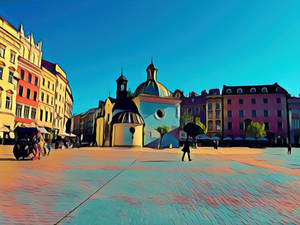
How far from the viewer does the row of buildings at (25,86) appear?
31266 mm

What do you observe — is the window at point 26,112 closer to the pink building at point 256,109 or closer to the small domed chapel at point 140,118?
the small domed chapel at point 140,118

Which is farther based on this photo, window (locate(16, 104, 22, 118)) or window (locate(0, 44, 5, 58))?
window (locate(16, 104, 22, 118))

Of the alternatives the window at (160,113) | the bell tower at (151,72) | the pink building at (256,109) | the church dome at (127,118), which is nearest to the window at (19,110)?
the church dome at (127,118)

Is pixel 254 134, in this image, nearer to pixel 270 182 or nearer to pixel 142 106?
pixel 142 106

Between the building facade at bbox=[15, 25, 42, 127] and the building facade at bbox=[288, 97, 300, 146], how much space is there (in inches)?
2332

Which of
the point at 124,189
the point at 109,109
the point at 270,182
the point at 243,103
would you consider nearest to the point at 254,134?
the point at 243,103

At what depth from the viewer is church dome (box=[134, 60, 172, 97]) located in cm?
4850

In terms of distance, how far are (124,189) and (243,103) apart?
204ft

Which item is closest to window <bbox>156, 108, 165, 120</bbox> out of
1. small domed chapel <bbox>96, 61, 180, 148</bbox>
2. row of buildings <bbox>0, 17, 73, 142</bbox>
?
small domed chapel <bbox>96, 61, 180, 148</bbox>

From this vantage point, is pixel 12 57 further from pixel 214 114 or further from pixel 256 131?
pixel 214 114

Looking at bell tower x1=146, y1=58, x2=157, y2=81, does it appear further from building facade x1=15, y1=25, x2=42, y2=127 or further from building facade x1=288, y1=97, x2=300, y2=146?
building facade x1=288, y1=97, x2=300, y2=146

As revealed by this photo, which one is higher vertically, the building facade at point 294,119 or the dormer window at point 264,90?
the dormer window at point 264,90

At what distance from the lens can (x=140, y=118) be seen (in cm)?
4475

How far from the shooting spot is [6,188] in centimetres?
700
